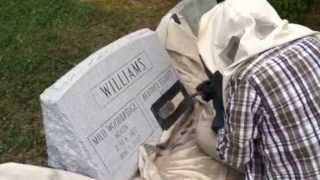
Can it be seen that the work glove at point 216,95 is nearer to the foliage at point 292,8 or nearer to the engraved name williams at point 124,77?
the engraved name williams at point 124,77

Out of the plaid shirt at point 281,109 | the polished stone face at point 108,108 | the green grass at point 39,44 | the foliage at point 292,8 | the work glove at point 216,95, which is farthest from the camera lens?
the foliage at point 292,8

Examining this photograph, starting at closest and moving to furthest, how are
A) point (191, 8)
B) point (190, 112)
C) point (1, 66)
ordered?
1. point (190, 112)
2. point (191, 8)
3. point (1, 66)

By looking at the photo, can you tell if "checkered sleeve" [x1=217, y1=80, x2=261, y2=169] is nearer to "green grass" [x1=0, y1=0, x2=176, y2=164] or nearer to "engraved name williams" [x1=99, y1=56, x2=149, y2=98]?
"engraved name williams" [x1=99, y1=56, x2=149, y2=98]

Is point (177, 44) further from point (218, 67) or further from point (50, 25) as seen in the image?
point (50, 25)

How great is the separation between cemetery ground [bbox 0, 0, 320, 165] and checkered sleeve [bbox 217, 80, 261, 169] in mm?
1534

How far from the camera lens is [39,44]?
605cm

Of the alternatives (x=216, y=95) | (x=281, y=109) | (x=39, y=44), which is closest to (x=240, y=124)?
(x=281, y=109)

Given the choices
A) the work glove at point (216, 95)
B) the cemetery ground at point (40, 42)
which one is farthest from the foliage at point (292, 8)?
the work glove at point (216, 95)

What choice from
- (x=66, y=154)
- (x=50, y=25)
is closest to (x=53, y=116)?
(x=66, y=154)

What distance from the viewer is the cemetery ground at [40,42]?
476 cm

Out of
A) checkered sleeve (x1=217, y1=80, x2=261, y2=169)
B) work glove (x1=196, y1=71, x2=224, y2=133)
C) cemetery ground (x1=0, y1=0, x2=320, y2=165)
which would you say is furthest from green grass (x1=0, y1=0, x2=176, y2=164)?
checkered sleeve (x1=217, y1=80, x2=261, y2=169)

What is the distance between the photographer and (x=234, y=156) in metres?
3.40

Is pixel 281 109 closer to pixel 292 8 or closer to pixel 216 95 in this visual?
pixel 216 95

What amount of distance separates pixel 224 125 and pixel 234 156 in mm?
177
